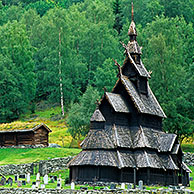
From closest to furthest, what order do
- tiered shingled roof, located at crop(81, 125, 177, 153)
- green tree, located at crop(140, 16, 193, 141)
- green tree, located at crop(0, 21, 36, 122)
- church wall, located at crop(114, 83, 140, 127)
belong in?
tiered shingled roof, located at crop(81, 125, 177, 153)
church wall, located at crop(114, 83, 140, 127)
green tree, located at crop(140, 16, 193, 141)
green tree, located at crop(0, 21, 36, 122)

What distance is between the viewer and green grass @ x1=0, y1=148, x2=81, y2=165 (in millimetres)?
46009

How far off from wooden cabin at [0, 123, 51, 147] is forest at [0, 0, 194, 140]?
5938 millimetres

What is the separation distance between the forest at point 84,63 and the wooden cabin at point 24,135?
5.94 meters

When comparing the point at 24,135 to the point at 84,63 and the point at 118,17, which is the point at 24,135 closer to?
the point at 84,63

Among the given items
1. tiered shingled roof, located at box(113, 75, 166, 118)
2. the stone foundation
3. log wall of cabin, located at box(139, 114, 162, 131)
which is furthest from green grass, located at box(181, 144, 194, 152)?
the stone foundation

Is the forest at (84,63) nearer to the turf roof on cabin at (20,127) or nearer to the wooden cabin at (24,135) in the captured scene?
the wooden cabin at (24,135)

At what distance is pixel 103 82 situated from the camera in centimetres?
7062

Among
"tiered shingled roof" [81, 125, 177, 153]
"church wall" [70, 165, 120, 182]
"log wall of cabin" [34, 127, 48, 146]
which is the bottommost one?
"church wall" [70, 165, 120, 182]

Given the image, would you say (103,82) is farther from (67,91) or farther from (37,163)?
(37,163)

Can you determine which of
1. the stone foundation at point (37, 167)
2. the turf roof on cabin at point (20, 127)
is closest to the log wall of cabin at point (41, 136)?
the turf roof on cabin at point (20, 127)

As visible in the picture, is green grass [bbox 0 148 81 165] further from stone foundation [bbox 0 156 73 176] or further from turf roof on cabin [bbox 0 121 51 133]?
turf roof on cabin [bbox 0 121 51 133]

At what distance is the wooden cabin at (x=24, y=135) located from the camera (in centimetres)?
5191

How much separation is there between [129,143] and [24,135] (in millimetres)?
17803

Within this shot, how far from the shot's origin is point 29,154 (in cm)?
4819
